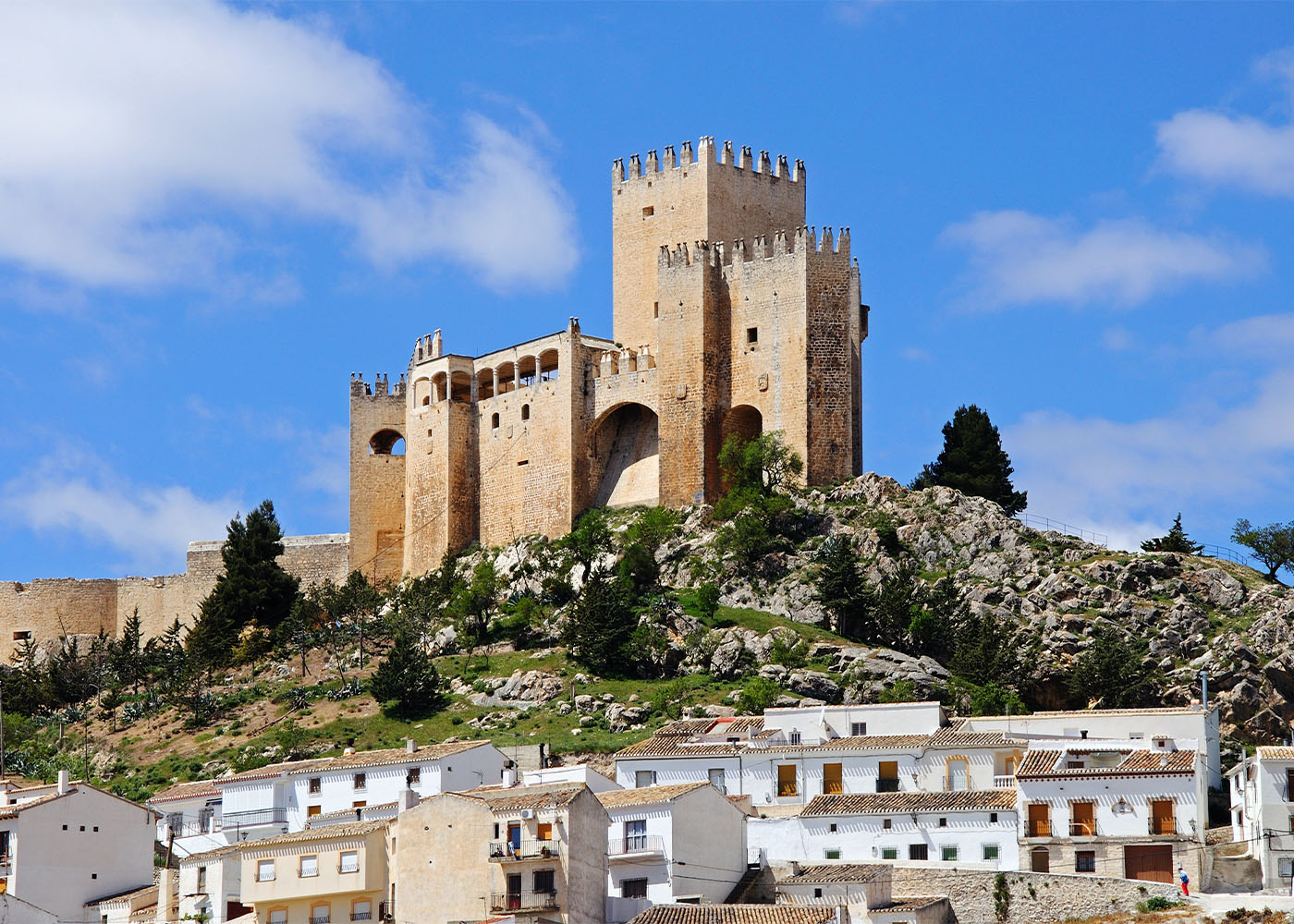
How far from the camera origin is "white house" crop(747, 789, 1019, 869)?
44969 mm

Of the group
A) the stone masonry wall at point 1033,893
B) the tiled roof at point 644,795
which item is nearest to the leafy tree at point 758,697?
the tiled roof at point 644,795

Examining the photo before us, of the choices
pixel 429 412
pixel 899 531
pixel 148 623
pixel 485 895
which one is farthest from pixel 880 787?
pixel 148 623

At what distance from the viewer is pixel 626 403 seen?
75.2m

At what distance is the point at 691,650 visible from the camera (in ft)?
211

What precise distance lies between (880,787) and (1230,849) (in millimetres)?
7987

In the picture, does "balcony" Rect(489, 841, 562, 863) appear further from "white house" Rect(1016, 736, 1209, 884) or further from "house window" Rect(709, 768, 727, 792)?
"white house" Rect(1016, 736, 1209, 884)

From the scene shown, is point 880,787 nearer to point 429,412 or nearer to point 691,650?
point 691,650

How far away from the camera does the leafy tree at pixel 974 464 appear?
74.7 metres

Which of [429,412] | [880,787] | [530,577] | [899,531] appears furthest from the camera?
[429,412]

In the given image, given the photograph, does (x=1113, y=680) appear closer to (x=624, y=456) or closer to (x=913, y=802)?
(x=913, y=802)

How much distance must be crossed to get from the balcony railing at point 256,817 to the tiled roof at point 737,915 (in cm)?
1397

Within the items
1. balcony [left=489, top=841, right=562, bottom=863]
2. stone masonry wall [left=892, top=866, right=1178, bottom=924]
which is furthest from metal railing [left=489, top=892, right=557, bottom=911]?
stone masonry wall [left=892, top=866, right=1178, bottom=924]

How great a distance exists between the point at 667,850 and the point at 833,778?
6.86 metres

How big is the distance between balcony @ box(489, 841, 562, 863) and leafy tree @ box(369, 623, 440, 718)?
853 inches
